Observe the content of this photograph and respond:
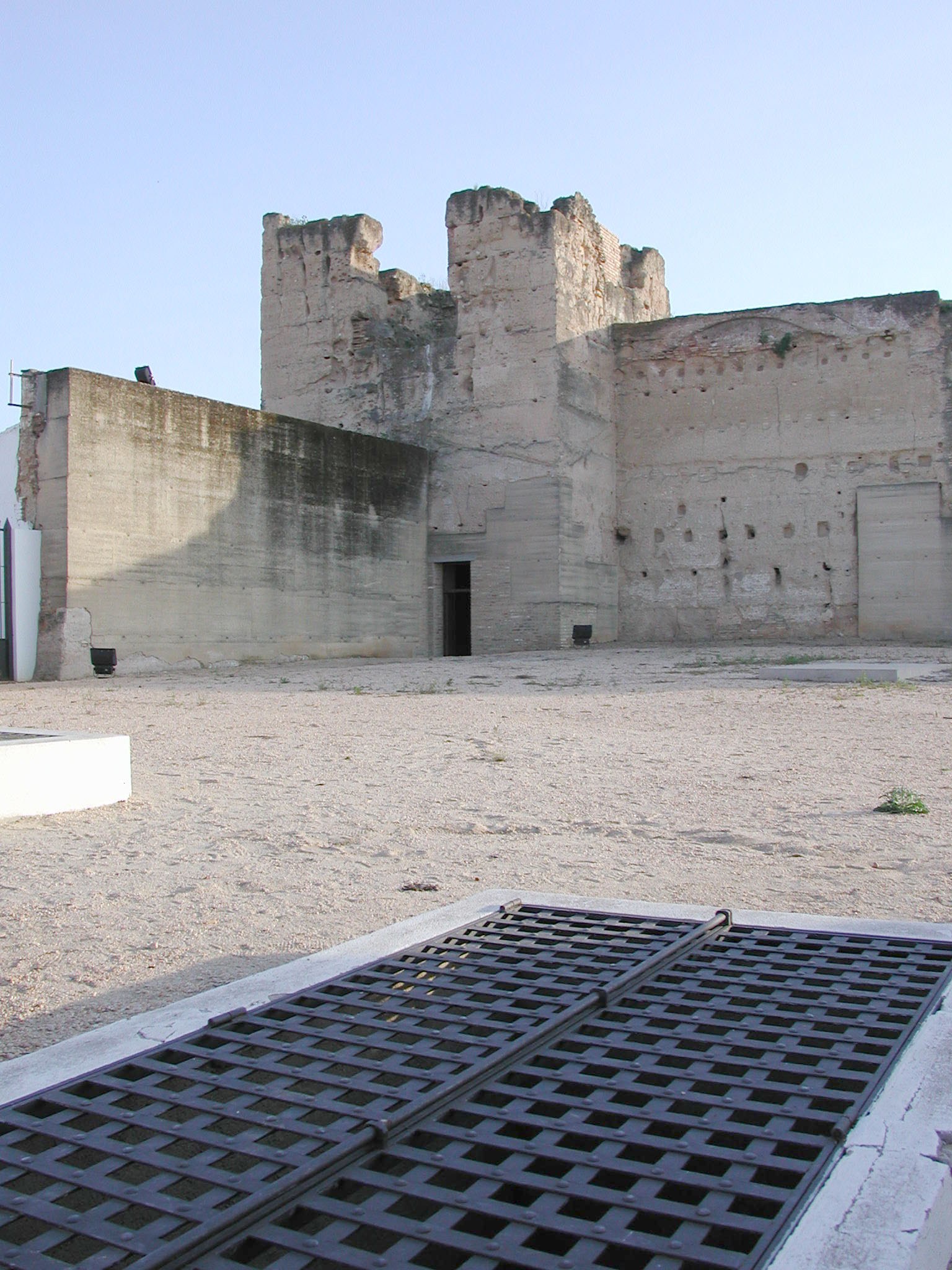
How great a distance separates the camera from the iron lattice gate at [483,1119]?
6.08 ft

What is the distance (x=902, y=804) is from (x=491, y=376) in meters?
16.3

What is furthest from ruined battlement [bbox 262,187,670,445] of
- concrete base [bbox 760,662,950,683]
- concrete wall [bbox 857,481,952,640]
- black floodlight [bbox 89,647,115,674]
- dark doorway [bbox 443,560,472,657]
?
concrete base [bbox 760,662,950,683]

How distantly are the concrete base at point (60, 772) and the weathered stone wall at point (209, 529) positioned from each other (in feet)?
31.3

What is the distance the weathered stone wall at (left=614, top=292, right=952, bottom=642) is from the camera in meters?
20.6

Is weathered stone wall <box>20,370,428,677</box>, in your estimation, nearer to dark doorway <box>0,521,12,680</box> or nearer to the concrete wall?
dark doorway <box>0,521,12,680</box>

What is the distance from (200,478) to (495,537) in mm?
5757

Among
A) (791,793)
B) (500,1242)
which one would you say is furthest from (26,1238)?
(791,793)

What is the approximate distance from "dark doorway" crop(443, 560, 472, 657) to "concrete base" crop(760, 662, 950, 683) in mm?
8394

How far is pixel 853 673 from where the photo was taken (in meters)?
13.2

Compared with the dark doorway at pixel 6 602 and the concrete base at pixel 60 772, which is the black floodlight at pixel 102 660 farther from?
the concrete base at pixel 60 772

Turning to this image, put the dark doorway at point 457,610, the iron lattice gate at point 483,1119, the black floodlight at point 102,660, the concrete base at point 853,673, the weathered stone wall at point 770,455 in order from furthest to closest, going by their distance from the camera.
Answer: the dark doorway at point 457,610 < the weathered stone wall at point 770,455 < the black floodlight at point 102,660 < the concrete base at point 853,673 < the iron lattice gate at point 483,1119

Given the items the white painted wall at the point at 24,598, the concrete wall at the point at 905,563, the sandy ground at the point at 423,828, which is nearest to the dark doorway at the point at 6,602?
the white painted wall at the point at 24,598

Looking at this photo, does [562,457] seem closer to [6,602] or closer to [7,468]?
[6,602]

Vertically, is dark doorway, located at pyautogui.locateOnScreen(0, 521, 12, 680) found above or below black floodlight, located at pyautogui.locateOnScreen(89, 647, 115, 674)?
above
